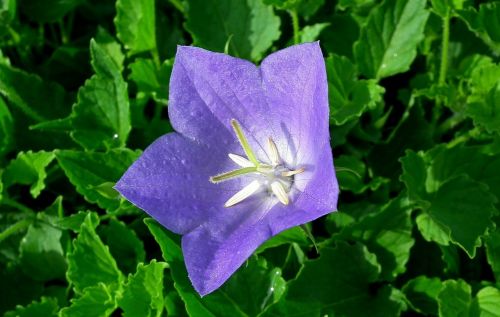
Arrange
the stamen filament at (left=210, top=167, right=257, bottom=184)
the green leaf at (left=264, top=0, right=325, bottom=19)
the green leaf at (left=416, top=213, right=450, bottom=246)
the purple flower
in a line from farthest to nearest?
the green leaf at (left=264, top=0, right=325, bottom=19) < the green leaf at (left=416, top=213, right=450, bottom=246) < the stamen filament at (left=210, top=167, right=257, bottom=184) < the purple flower

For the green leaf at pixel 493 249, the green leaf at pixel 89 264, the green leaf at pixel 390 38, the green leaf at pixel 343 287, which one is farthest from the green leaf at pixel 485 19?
the green leaf at pixel 89 264

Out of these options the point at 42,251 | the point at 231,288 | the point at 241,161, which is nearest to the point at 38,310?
the point at 42,251

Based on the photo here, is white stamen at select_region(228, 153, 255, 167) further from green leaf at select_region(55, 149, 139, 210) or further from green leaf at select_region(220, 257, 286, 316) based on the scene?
green leaf at select_region(55, 149, 139, 210)

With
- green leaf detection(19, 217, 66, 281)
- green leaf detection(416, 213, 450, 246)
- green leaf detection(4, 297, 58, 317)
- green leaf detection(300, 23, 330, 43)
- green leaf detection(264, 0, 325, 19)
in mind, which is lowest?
green leaf detection(4, 297, 58, 317)

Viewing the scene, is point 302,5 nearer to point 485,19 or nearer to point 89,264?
point 485,19

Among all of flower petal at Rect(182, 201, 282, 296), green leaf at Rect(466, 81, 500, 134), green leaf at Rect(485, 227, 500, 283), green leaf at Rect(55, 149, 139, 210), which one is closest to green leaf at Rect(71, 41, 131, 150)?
green leaf at Rect(55, 149, 139, 210)

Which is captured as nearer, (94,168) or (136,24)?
(94,168)

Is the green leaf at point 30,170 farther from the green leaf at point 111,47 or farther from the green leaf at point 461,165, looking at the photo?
the green leaf at point 461,165

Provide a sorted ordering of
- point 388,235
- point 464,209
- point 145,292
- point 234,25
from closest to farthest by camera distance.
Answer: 1. point 145,292
2. point 464,209
3. point 388,235
4. point 234,25
